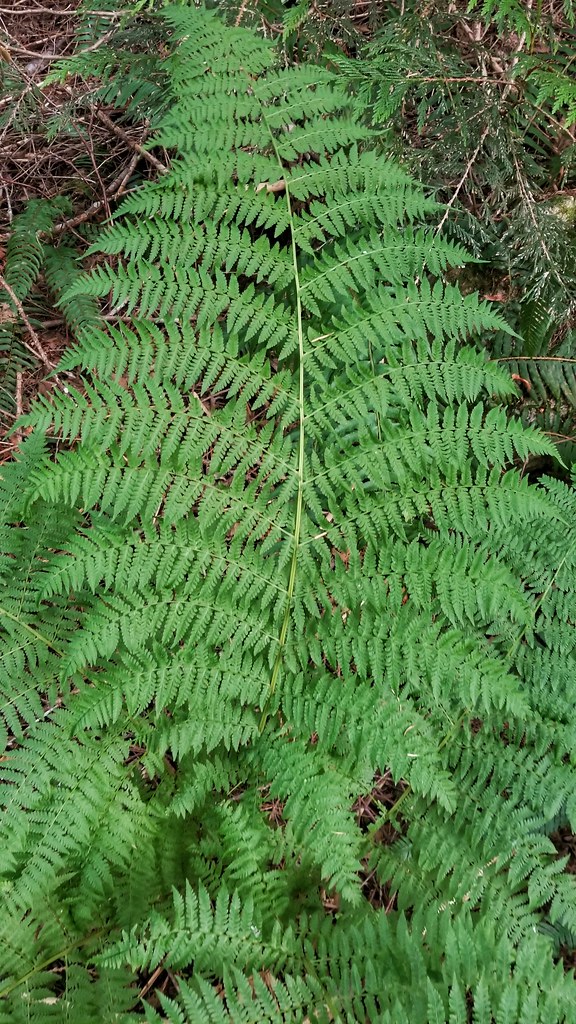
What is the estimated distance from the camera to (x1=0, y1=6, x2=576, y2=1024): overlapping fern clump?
5.70 ft

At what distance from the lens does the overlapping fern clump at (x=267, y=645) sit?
5.70 feet

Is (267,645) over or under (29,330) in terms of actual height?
under

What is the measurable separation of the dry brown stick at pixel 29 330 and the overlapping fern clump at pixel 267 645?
91cm

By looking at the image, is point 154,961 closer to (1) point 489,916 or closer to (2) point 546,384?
(1) point 489,916

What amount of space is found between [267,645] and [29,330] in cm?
193

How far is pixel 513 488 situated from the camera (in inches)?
73.4

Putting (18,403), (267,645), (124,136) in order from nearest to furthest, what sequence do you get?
(267,645) → (18,403) → (124,136)

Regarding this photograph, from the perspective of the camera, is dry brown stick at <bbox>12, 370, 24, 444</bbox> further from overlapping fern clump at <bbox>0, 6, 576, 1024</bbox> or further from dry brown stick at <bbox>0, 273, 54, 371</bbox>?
overlapping fern clump at <bbox>0, 6, 576, 1024</bbox>

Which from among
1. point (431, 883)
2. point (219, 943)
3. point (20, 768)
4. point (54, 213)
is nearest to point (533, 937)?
point (431, 883)

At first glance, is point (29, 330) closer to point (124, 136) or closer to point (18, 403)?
point (18, 403)

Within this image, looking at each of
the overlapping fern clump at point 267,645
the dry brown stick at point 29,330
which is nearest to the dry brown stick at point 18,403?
the dry brown stick at point 29,330

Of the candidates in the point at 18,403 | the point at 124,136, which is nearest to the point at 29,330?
the point at 18,403

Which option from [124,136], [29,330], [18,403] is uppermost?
[124,136]

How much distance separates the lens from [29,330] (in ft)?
9.88
